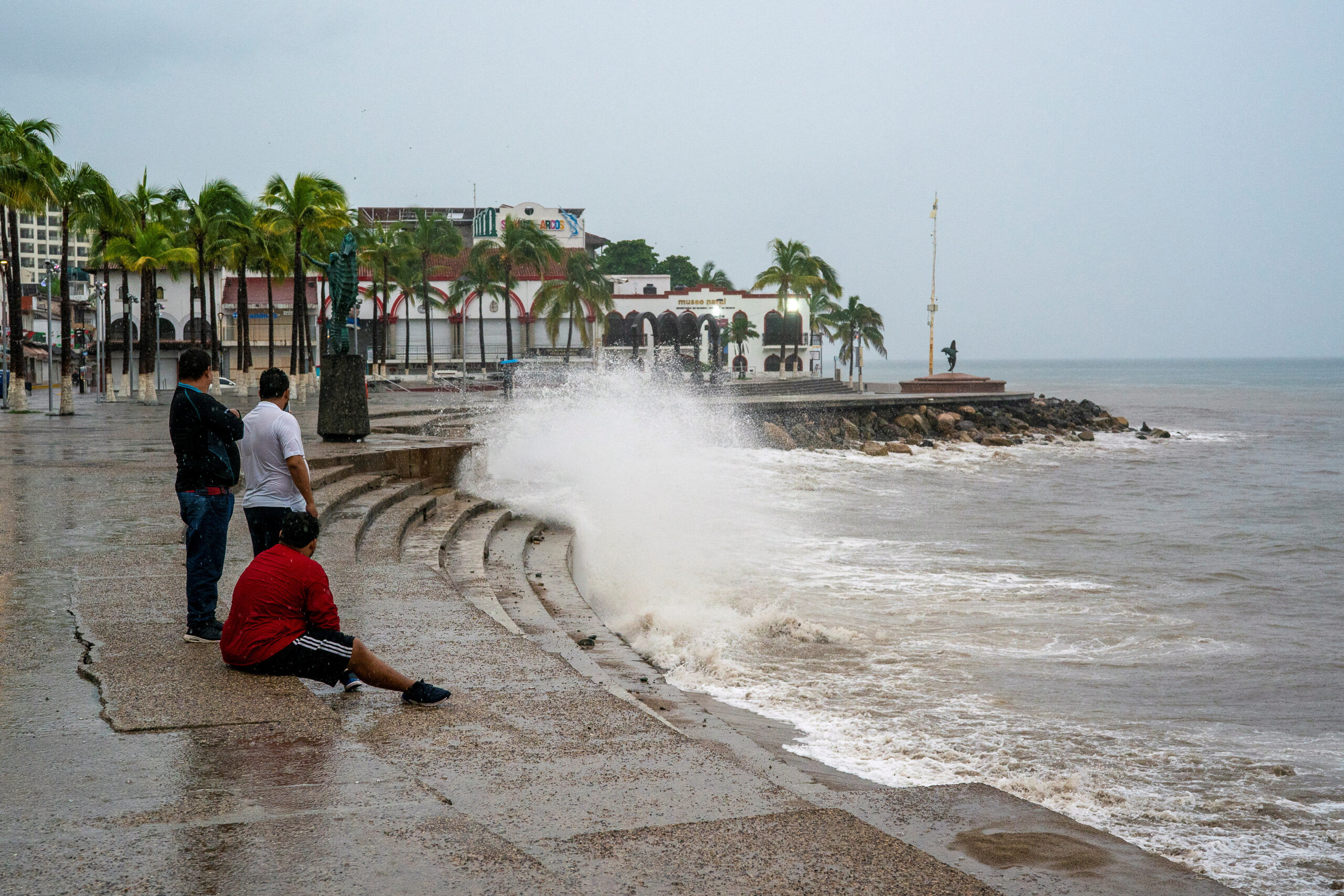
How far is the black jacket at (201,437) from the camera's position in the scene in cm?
579

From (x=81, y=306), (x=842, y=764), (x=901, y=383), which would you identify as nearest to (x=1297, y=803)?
(x=842, y=764)

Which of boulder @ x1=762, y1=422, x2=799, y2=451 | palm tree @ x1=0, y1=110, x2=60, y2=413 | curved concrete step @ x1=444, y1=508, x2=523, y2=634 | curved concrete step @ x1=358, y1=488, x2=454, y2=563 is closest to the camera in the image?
curved concrete step @ x1=444, y1=508, x2=523, y2=634

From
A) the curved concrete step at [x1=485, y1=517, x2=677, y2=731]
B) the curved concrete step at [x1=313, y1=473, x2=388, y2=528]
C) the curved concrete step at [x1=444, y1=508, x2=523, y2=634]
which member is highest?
the curved concrete step at [x1=313, y1=473, x2=388, y2=528]

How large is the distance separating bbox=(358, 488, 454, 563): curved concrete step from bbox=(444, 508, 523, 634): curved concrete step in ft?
1.51

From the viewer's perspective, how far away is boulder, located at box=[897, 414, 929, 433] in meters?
39.9

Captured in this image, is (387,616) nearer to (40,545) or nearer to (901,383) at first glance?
(40,545)

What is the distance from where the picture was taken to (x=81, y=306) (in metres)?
73.4

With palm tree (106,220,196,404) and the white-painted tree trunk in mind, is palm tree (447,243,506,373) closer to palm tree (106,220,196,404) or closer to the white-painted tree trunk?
palm tree (106,220,196,404)

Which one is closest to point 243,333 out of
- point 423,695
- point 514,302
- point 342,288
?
point 342,288

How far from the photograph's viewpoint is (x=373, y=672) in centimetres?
514

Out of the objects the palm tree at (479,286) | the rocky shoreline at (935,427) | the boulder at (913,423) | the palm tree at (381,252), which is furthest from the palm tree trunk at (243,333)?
the boulder at (913,423)

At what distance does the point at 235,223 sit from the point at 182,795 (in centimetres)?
3802

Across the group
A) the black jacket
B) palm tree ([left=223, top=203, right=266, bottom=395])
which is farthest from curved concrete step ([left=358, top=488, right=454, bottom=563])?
palm tree ([left=223, top=203, right=266, bottom=395])

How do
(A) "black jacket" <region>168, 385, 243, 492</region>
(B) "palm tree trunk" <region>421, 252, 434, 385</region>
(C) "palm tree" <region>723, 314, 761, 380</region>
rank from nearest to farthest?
(A) "black jacket" <region>168, 385, 243, 492</region>
(B) "palm tree trunk" <region>421, 252, 434, 385</region>
(C) "palm tree" <region>723, 314, 761, 380</region>
